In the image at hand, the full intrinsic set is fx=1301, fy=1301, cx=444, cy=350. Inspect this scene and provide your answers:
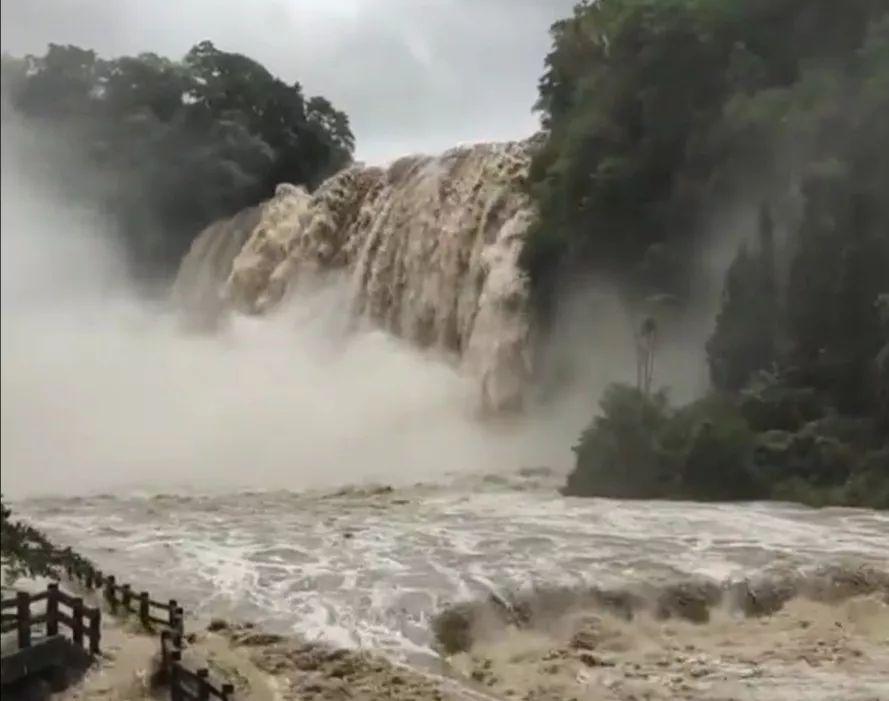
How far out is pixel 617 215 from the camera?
739 centimetres

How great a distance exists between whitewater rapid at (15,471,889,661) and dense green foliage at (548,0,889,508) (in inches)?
16.7

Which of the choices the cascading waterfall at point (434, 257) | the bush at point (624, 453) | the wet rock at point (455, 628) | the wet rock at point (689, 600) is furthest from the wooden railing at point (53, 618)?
the cascading waterfall at point (434, 257)

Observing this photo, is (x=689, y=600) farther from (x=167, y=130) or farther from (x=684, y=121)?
(x=684, y=121)

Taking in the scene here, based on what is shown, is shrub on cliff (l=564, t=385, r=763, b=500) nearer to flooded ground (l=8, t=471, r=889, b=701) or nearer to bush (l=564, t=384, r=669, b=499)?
bush (l=564, t=384, r=669, b=499)

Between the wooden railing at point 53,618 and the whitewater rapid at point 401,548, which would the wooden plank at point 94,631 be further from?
the whitewater rapid at point 401,548

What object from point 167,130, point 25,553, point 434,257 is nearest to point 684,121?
point 434,257

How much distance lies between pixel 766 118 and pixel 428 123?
361cm

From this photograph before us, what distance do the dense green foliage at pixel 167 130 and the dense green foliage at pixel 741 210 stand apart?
156 centimetres

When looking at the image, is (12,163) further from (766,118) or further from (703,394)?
(766,118)

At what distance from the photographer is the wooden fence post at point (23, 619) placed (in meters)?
1.98

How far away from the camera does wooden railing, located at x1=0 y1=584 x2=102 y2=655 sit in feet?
6.46

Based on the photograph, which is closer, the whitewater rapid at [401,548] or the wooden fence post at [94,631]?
the wooden fence post at [94,631]

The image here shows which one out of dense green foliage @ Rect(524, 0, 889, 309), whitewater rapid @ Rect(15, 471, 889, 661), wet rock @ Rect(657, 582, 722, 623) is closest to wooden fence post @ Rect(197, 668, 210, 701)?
whitewater rapid @ Rect(15, 471, 889, 661)

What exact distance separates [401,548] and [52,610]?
93.5 inches
